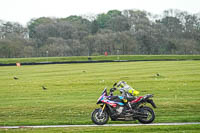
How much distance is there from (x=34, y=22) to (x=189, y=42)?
216 ft

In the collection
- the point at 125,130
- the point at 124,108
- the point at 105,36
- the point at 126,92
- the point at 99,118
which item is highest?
the point at 105,36

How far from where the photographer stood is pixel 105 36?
127 meters

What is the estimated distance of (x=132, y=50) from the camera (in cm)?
12519

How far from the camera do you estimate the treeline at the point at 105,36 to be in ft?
404

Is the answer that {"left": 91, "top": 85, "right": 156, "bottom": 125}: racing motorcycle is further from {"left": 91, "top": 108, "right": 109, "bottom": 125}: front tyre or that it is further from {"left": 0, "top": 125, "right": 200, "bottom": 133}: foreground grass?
{"left": 0, "top": 125, "right": 200, "bottom": 133}: foreground grass

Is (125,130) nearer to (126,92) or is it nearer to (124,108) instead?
(124,108)

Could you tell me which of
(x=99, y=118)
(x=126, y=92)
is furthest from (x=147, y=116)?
(x=99, y=118)

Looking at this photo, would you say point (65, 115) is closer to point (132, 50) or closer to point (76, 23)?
point (132, 50)

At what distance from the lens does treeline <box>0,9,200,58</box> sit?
12329cm

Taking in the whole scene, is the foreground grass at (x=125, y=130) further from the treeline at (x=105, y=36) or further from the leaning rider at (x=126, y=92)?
the treeline at (x=105, y=36)

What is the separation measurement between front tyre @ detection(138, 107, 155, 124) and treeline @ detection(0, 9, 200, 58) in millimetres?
103087

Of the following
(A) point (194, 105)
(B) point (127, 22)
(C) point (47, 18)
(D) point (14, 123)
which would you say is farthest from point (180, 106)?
(C) point (47, 18)

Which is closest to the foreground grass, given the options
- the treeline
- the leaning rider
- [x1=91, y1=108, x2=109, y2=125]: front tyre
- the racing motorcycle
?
[x1=91, y1=108, x2=109, y2=125]: front tyre

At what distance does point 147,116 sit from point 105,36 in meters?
114
